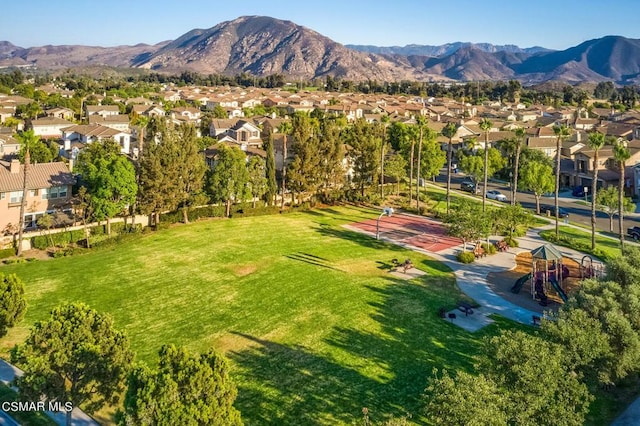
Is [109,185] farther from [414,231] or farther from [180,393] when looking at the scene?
[180,393]

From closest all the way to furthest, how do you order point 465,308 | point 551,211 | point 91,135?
point 465,308 → point 551,211 → point 91,135

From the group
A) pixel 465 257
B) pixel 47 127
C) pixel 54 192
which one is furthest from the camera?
pixel 47 127

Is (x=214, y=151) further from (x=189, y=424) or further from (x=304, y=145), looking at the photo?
(x=189, y=424)

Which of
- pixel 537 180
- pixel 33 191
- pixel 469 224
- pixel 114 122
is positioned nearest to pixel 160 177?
pixel 33 191

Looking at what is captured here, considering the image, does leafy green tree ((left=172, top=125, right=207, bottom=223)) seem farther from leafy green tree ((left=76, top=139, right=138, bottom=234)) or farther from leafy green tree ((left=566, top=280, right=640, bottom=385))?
leafy green tree ((left=566, top=280, right=640, bottom=385))

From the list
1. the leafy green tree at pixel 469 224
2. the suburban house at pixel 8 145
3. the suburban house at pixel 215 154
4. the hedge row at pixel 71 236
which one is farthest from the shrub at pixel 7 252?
the leafy green tree at pixel 469 224

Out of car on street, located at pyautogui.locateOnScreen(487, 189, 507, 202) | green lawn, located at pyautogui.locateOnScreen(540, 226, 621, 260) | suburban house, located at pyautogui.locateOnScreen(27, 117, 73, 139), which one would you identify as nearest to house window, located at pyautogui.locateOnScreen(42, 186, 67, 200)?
green lawn, located at pyautogui.locateOnScreen(540, 226, 621, 260)

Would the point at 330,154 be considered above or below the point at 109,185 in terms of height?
above

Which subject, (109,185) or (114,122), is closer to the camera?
(109,185)
